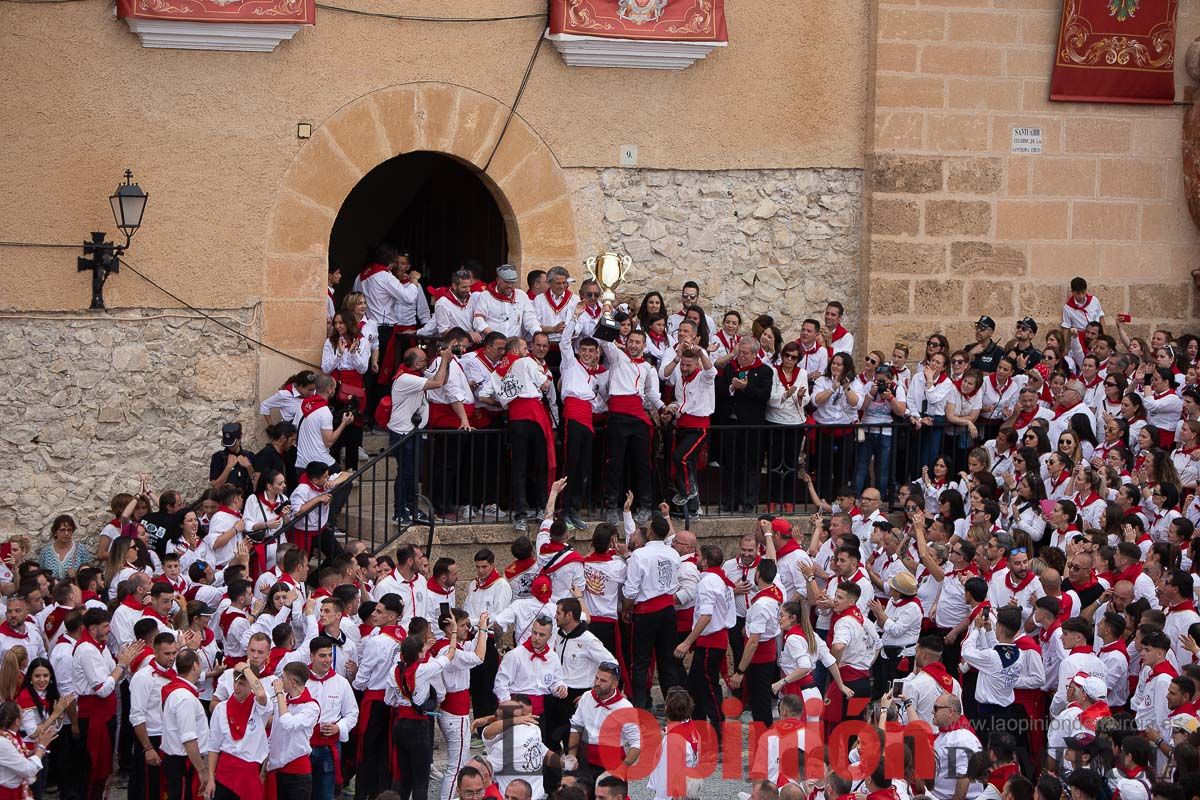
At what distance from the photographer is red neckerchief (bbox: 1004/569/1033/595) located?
13391mm

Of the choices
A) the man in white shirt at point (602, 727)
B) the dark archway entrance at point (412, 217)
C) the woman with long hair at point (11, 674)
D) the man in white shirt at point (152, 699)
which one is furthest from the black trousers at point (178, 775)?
the dark archway entrance at point (412, 217)

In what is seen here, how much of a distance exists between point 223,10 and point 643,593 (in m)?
6.18

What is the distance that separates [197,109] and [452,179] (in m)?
4.11

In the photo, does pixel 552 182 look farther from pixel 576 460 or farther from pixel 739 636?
pixel 739 636

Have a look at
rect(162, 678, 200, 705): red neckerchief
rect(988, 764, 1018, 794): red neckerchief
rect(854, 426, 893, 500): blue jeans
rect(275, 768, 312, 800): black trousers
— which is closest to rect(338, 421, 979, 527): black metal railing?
rect(854, 426, 893, 500): blue jeans

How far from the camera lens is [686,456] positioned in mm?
15828

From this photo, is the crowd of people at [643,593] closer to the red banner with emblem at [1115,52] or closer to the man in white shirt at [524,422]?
the man in white shirt at [524,422]

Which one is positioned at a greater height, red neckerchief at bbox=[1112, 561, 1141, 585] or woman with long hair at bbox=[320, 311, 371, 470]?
woman with long hair at bbox=[320, 311, 371, 470]

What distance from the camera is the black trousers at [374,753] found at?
41.8ft

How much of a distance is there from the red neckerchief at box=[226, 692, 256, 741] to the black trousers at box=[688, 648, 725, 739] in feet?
12.5

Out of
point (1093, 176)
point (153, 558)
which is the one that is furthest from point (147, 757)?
point (1093, 176)

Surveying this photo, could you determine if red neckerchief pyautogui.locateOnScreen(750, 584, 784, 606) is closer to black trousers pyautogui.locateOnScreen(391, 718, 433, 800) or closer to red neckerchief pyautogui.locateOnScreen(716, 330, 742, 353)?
black trousers pyautogui.locateOnScreen(391, 718, 433, 800)

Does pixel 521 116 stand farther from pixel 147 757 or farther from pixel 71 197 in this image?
pixel 147 757

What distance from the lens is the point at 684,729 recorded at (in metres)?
11.5
